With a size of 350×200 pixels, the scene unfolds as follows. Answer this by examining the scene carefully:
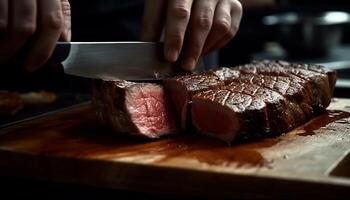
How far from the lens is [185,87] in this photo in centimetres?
178

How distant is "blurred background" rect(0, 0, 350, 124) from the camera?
2.48 m

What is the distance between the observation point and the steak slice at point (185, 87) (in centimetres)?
177

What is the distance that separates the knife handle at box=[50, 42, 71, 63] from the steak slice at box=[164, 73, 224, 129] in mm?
347

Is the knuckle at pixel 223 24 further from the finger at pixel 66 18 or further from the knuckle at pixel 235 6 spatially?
the finger at pixel 66 18

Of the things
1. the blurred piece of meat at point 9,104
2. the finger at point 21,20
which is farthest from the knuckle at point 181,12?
the blurred piece of meat at point 9,104

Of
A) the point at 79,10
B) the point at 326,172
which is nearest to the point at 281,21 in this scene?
the point at 79,10

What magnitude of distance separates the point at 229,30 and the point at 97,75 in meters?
0.51

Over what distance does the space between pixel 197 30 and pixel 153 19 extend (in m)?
0.22

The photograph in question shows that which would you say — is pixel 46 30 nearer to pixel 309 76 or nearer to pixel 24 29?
pixel 24 29

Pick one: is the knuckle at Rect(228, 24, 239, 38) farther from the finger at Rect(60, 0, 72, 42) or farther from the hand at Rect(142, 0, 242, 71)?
the finger at Rect(60, 0, 72, 42)

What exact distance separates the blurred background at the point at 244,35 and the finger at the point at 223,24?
0.53m

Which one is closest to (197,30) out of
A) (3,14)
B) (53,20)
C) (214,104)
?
(214,104)

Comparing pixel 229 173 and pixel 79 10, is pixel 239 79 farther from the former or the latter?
pixel 79 10

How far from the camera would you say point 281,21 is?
378 cm
